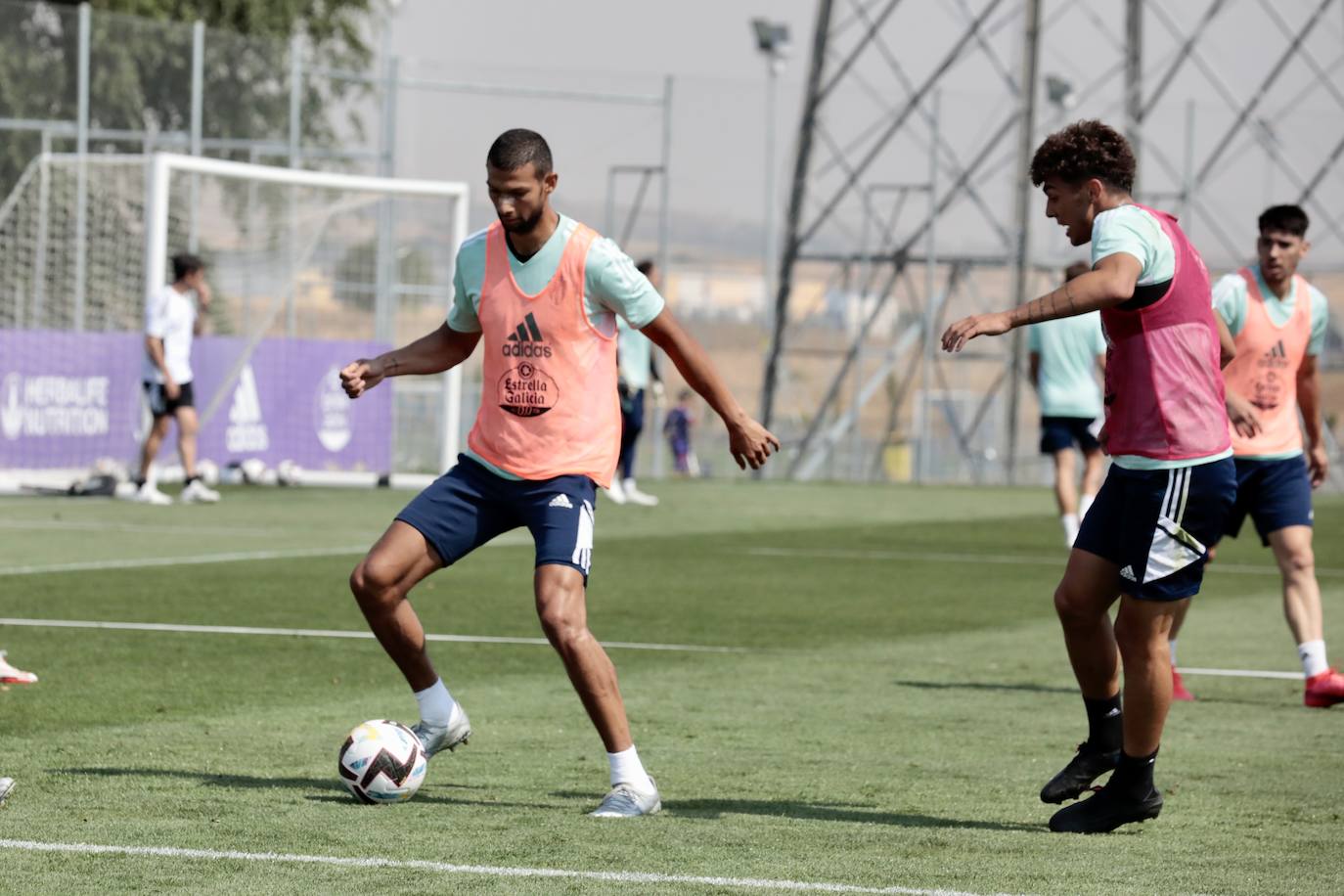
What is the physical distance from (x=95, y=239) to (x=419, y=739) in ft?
62.9

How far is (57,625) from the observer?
10.7m

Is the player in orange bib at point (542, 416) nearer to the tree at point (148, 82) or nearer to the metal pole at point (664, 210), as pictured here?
the tree at point (148, 82)

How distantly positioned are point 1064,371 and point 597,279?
35.2 feet

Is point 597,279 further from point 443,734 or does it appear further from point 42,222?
point 42,222

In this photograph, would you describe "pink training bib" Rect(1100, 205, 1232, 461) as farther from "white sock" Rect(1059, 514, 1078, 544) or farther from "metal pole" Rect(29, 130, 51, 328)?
"metal pole" Rect(29, 130, 51, 328)

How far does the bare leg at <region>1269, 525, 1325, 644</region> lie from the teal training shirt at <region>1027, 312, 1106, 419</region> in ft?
24.1

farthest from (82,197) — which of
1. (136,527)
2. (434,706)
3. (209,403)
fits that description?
(434,706)

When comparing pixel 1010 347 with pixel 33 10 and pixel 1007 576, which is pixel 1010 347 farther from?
pixel 1007 576

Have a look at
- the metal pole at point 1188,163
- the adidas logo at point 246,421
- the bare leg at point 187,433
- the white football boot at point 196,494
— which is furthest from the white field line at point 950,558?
the metal pole at point 1188,163

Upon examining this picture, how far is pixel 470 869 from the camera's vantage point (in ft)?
17.5

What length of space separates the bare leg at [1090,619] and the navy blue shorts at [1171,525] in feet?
0.48

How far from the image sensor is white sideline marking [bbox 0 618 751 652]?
10625mm

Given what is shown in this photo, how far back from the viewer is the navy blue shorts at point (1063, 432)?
16.7 metres

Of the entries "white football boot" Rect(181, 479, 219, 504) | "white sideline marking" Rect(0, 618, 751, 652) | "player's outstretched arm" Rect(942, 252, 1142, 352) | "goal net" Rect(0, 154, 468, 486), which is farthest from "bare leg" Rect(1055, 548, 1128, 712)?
"goal net" Rect(0, 154, 468, 486)
